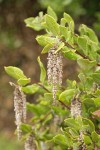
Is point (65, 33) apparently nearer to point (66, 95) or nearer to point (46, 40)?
point (46, 40)

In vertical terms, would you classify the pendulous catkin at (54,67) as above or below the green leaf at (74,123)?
above

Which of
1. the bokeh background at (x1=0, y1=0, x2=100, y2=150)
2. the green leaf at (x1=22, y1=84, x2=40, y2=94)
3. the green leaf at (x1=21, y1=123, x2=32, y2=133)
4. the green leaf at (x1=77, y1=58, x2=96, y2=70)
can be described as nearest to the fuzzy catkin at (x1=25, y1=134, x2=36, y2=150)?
the green leaf at (x1=21, y1=123, x2=32, y2=133)

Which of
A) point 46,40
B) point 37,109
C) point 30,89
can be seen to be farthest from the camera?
point 37,109

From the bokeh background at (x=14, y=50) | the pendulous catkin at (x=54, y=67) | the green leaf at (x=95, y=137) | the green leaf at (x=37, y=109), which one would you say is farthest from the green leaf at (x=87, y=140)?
the bokeh background at (x=14, y=50)

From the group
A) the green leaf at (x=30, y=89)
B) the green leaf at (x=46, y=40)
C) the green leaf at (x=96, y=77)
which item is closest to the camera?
the green leaf at (x=46, y=40)

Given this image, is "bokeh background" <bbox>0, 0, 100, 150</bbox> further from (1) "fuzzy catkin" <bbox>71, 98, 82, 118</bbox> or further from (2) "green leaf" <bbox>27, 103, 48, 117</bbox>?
(1) "fuzzy catkin" <bbox>71, 98, 82, 118</bbox>

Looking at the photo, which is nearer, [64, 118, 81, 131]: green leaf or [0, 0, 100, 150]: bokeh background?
[64, 118, 81, 131]: green leaf

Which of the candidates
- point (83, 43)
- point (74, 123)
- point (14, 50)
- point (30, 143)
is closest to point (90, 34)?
point (83, 43)

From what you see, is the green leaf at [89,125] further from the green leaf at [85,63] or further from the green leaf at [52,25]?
the green leaf at [52,25]

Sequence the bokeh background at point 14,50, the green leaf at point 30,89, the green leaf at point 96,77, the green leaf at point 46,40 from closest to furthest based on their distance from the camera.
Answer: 1. the green leaf at point 46,40
2. the green leaf at point 96,77
3. the green leaf at point 30,89
4. the bokeh background at point 14,50

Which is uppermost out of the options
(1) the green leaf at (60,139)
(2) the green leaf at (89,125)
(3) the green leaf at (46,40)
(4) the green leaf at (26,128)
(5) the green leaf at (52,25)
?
(5) the green leaf at (52,25)
